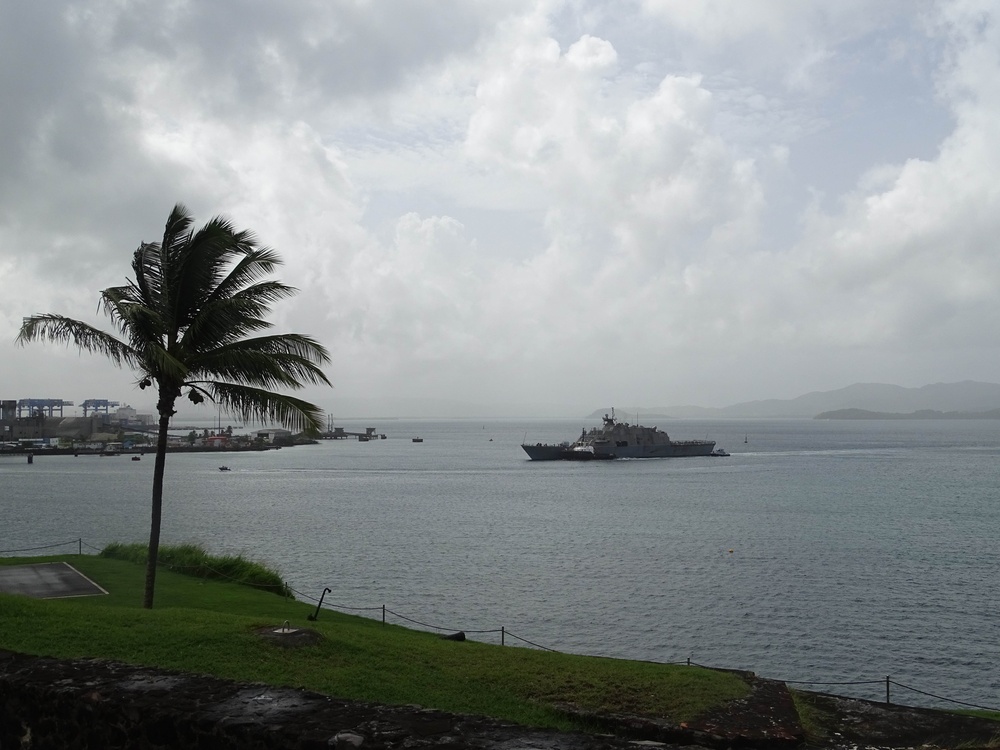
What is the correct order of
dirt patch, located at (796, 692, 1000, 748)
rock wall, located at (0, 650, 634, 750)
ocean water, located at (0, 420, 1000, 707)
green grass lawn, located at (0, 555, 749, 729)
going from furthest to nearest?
ocean water, located at (0, 420, 1000, 707) < dirt patch, located at (796, 692, 1000, 748) < green grass lawn, located at (0, 555, 749, 729) < rock wall, located at (0, 650, 634, 750)

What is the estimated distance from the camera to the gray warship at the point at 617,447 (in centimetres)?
13238

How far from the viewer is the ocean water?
84.3 feet

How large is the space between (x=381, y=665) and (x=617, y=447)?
125 m

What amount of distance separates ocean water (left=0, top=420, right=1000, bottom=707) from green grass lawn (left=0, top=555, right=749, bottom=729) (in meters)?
9.10

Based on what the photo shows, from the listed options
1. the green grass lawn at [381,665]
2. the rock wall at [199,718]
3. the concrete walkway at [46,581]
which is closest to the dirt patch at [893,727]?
the green grass lawn at [381,665]

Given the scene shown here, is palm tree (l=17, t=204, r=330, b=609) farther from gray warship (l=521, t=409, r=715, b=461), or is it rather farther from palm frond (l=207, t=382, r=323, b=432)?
gray warship (l=521, t=409, r=715, b=461)

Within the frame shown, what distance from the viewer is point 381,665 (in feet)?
34.3

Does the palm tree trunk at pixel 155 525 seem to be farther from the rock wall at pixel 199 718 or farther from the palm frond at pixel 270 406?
the rock wall at pixel 199 718

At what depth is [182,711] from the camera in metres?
6.18

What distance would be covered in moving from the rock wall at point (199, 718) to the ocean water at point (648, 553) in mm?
14446

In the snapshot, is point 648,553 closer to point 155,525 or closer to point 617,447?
point 155,525

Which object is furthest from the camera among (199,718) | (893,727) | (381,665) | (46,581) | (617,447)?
(617,447)

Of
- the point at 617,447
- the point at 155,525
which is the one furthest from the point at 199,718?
the point at 617,447

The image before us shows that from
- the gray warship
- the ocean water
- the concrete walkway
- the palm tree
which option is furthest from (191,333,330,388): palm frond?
the gray warship
